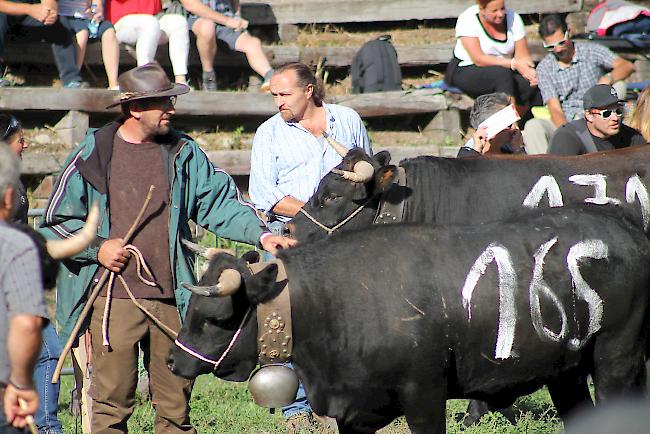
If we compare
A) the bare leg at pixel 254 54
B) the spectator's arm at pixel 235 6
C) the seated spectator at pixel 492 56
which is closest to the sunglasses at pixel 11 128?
the bare leg at pixel 254 54

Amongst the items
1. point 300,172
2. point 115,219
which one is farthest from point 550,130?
point 115,219

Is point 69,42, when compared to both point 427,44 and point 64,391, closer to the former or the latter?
point 64,391

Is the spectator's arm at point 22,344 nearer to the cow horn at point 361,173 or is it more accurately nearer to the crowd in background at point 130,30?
the cow horn at point 361,173

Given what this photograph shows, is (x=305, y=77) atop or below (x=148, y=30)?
atop

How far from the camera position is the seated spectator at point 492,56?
11.1m

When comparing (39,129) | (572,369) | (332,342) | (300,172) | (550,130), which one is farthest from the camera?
(39,129)

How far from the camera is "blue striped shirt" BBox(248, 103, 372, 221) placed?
23.3 feet

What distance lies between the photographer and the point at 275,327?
5367 millimetres

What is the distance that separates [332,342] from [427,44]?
8.46 metres

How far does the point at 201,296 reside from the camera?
17.6ft

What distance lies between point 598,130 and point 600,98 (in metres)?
0.27

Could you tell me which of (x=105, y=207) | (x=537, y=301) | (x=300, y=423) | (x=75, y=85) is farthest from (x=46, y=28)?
(x=537, y=301)

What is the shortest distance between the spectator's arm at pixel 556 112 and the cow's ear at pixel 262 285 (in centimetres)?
576

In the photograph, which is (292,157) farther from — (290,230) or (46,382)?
(46,382)
